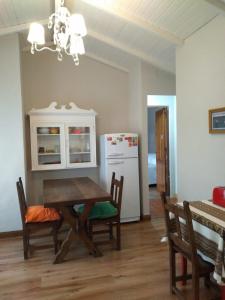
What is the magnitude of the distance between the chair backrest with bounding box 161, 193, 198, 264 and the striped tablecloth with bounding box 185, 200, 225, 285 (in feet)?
0.36

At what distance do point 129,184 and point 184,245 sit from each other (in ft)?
7.16

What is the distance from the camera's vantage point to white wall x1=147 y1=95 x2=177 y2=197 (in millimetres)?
5559

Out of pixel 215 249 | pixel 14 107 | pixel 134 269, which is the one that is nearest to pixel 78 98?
pixel 14 107

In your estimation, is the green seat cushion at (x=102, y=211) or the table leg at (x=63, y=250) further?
the green seat cushion at (x=102, y=211)

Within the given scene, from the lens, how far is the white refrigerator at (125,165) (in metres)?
4.14

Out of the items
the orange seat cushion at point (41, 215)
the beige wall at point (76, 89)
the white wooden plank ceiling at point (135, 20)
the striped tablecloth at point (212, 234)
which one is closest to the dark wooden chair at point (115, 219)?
the orange seat cushion at point (41, 215)

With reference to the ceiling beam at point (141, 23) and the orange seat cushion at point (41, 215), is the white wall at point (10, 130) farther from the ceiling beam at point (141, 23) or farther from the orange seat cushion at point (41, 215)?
the ceiling beam at point (141, 23)

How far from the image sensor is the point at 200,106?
3.01 metres

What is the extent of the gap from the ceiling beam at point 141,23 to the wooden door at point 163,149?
2.56 m

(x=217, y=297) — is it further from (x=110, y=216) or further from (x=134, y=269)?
(x=110, y=216)

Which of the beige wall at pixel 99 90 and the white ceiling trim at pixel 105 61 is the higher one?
the white ceiling trim at pixel 105 61

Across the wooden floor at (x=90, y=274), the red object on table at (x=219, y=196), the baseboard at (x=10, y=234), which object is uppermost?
the red object on table at (x=219, y=196)

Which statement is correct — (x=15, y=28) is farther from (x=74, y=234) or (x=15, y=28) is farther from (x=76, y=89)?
(x=74, y=234)

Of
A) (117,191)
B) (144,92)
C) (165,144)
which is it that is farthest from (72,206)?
→ (165,144)
